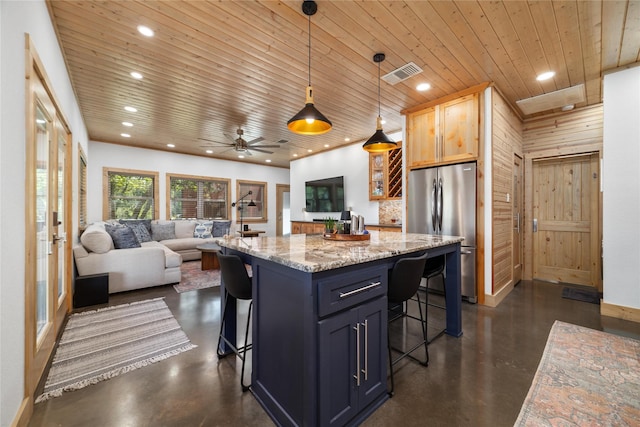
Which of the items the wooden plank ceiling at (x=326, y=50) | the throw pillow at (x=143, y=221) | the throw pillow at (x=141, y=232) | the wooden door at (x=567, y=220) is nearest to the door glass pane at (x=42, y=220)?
the wooden plank ceiling at (x=326, y=50)

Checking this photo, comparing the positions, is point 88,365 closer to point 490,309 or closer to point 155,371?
point 155,371

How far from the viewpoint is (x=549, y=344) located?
238 cm

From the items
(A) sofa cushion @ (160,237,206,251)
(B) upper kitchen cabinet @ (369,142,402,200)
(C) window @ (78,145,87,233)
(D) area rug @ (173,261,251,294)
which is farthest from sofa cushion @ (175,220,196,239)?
(B) upper kitchen cabinet @ (369,142,402,200)

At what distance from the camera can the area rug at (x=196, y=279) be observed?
13.4ft

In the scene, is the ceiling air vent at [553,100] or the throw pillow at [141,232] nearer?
the ceiling air vent at [553,100]

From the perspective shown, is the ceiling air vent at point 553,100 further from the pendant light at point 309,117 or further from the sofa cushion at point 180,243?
the sofa cushion at point 180,243

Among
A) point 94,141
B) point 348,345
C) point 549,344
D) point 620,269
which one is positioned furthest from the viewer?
point 94,141

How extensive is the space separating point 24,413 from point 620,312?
16.8 feet

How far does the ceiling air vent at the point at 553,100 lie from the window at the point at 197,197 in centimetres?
709

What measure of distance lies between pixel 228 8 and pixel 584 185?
543 centimetres

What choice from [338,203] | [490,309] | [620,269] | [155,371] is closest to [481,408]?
[490,309]

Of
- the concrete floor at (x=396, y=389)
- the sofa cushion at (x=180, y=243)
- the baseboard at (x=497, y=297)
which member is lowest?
the concrete floor at (x=396, y=389)

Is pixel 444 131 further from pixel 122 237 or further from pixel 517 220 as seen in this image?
pixel 122 237

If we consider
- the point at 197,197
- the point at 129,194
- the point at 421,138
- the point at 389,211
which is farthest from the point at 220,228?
the point at 421,138
